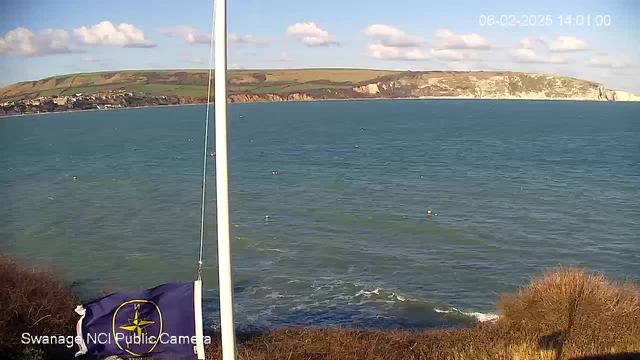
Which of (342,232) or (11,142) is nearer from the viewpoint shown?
(342,232)

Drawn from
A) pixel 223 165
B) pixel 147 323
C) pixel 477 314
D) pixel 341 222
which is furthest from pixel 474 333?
pixel 341 222

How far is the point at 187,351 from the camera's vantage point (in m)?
7.63

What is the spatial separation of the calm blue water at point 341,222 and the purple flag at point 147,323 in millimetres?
15013

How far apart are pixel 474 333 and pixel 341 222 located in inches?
882

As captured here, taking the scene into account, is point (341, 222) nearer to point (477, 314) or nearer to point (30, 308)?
point (477, 314)

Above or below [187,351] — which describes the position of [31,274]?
below

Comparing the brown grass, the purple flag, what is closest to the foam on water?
the brown grass

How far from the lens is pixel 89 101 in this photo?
158625mm

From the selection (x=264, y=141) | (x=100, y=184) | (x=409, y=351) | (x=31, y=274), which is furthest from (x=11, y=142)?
(x=409, y=351)

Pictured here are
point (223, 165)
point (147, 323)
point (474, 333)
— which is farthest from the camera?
point (474, 333)

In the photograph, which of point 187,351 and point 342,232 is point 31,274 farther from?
point 342,232

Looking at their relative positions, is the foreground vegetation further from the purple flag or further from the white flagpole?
the white flagpole

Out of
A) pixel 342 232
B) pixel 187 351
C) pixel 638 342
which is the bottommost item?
pixel 342 232

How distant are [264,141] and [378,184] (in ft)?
130
